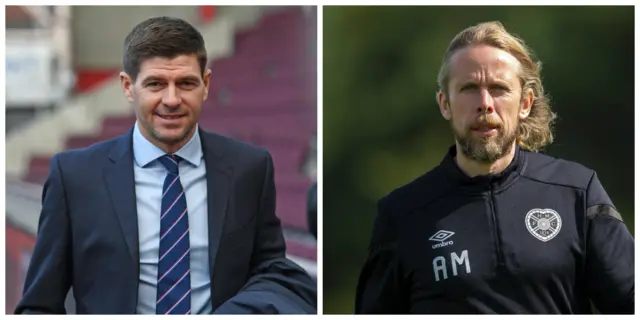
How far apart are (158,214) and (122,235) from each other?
0.16 m

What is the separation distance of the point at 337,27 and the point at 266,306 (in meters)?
1.17

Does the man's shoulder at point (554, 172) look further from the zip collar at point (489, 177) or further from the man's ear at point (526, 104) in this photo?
the man's ear at point (526, 104)

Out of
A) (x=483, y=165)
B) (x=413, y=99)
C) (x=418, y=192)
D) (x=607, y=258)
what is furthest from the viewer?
(x=413, y=99)

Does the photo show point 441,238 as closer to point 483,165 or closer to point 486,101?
point 483,165

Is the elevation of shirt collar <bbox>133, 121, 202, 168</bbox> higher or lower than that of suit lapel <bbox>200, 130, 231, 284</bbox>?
higher

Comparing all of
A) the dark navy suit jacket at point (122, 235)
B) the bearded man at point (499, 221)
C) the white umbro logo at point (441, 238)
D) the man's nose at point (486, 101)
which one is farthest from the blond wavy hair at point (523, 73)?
the dark navy suit jacket at point (122, 235)

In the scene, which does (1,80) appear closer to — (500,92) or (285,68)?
(285,68)

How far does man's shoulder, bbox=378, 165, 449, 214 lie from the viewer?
3975mm

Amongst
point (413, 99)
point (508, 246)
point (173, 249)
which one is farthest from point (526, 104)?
point (173, 249)

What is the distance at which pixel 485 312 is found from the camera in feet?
12.6

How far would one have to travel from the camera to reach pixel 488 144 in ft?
12.7

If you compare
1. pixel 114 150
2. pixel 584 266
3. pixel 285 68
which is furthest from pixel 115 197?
pixel 584 266

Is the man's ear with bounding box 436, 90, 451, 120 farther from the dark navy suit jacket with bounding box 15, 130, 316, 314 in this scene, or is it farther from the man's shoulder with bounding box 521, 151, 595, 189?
the dark navy suit jacket with bounding box 15, 130, 316, 314

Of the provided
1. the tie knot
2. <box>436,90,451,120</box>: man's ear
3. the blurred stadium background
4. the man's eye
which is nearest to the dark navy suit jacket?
the tie knot
